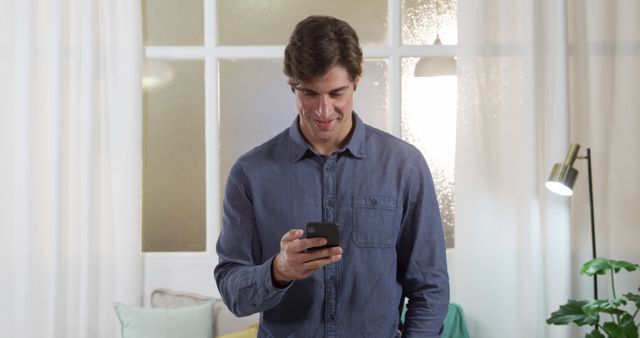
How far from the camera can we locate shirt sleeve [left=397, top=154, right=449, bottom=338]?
1689 mm

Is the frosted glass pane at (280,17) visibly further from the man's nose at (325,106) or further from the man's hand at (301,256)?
the man's hand at (301,256)

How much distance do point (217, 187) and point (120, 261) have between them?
0.54m

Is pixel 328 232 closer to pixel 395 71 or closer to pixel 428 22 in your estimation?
pixel 395 71

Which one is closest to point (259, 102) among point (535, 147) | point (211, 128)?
point (211, 128)

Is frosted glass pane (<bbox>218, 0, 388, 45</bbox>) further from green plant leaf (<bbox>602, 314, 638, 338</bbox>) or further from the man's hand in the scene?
the man's hand

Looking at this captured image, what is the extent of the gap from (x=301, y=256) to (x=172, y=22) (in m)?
2.49

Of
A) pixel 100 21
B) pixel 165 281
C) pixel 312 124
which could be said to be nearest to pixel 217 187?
pixel 165 281

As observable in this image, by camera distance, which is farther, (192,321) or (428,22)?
(428,22)

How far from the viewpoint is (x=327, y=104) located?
1634mm

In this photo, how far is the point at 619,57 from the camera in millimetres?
3672

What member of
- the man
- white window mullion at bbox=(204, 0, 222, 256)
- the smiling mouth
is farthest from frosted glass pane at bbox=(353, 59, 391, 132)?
the smiling mouth

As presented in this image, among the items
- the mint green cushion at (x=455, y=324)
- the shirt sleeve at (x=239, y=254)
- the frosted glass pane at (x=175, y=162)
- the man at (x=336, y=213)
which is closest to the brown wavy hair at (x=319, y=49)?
the man at (x=336, y=213)

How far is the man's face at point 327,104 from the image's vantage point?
1.63 metres

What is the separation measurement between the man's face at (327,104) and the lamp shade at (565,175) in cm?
187
